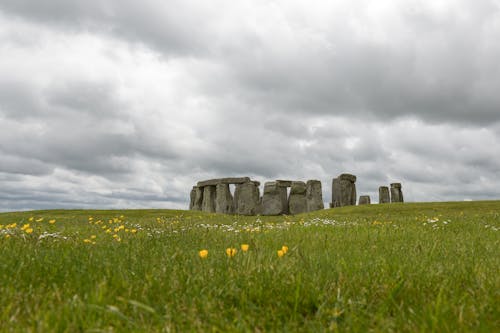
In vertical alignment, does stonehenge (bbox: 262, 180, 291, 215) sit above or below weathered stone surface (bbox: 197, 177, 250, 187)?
below

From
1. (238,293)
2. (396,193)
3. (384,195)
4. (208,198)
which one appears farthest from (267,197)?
(238,293)

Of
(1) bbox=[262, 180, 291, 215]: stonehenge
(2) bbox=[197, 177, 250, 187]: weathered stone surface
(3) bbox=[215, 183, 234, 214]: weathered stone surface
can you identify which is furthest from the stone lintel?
(3) bbox=[215, 183, 234, 214]: weathered stone surface

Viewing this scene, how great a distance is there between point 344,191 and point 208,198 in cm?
1241

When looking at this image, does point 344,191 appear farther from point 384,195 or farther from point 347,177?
point 384,195

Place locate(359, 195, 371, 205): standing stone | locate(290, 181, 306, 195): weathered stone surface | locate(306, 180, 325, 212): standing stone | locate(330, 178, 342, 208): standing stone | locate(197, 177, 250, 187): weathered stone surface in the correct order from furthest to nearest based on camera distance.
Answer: locate(359, 195, 371, 205): standing stone → locate(330, 178, 342, 208): standing stone → locate(290, 181, 306, 195): weathered stone surface → locate(197, 177, 250, 187): weathered stone surface → locate(306, 180, 325, 212): standing stone

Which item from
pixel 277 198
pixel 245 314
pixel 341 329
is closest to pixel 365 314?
pixel 341 329

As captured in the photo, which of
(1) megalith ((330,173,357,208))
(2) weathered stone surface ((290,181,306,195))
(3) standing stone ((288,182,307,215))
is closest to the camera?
(3) standing stone ((288,182,307,215))

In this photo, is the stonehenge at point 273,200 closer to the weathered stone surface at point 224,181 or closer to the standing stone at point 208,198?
the weathered stone surface at point 224,181

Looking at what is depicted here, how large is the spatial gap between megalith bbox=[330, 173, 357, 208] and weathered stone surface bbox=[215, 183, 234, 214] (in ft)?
30.2

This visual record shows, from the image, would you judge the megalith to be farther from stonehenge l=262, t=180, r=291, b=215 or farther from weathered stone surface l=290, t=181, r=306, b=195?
stonehenge l=262, t=180, r=291, b=215

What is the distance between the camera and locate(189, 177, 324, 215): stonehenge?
3759 cm

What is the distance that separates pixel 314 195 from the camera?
38.0m

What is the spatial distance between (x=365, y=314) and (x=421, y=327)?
1.72ft

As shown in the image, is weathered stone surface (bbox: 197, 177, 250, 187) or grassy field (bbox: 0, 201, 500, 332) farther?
weathered stone surface (bbox: 197, 177, 250, 187)
